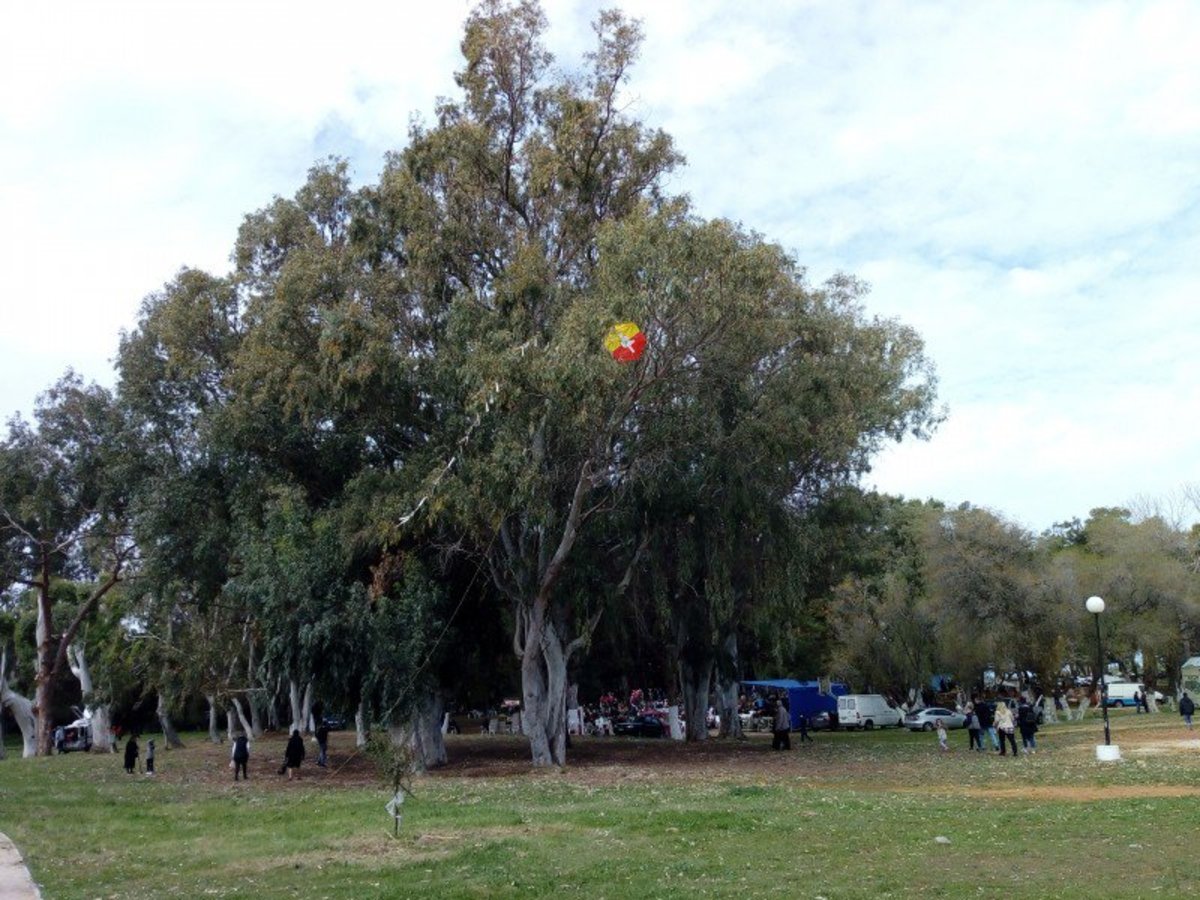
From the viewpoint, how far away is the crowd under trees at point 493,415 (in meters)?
26.9

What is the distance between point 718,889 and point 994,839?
439 cm

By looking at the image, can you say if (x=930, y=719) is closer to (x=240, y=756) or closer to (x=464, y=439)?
(x=464, y=439)

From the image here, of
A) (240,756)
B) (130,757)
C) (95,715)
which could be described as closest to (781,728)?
(240,756)

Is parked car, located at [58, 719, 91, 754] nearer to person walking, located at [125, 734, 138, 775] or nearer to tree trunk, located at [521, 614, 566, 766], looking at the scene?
person walking, located at [125, 734, 138, 775]

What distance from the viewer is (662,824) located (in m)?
15.5

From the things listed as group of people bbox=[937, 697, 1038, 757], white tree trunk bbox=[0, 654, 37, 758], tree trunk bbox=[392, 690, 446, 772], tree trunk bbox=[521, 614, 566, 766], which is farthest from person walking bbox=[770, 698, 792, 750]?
white tree trunk bbox=[0, 654, 37, 758]

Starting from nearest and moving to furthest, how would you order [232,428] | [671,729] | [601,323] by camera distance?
[601,323] < [232,428] < [671,729]

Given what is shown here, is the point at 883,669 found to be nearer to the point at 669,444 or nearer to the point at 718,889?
the point at 669,444

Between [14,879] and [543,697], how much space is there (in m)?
19.0

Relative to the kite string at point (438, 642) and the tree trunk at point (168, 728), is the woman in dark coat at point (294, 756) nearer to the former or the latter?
the kite string at point (438, 642)

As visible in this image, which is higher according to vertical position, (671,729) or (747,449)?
(747,449)

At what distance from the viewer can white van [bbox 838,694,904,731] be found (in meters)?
56.1

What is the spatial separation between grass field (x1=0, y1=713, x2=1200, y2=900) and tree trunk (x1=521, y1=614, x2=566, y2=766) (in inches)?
68.0

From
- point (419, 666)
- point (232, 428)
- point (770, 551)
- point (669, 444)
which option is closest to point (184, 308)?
point (232, 428)
